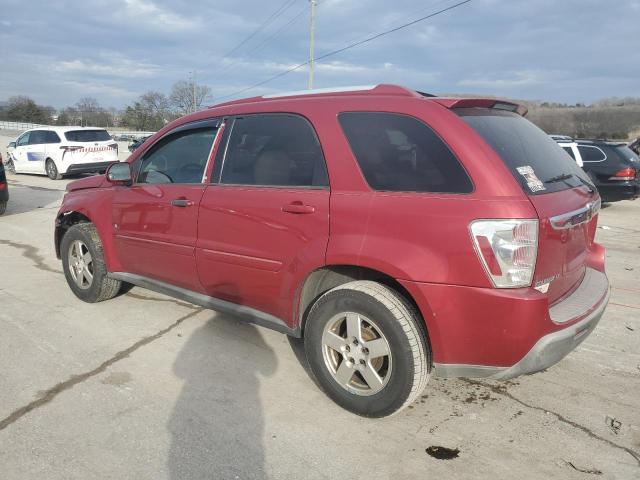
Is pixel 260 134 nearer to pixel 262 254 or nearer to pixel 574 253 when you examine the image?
→ pixel 262 254

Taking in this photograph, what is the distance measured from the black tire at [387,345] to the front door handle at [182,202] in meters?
1.30

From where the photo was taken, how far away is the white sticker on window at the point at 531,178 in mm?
2512

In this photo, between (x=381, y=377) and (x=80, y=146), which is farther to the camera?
(x=80, y=146)

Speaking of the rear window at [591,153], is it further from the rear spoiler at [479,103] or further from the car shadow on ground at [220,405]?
the car shadow on ground at [220,405]

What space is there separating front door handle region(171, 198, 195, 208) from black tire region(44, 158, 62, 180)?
1491 cm

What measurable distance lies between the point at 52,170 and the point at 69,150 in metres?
1.20

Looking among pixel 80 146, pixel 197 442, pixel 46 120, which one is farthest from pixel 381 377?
pixel 46 120

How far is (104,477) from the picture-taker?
93.5 inches

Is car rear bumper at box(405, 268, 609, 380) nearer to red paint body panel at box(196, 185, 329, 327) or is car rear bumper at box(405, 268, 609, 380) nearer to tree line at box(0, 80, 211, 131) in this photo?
red paint body panel at box(196, 185, 329, 327)

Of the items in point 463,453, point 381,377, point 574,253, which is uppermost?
point 574,253

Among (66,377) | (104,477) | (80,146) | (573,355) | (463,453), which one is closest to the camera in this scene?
(104,477)

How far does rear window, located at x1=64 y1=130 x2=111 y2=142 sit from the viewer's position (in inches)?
633

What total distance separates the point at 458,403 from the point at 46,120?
81.2 meters

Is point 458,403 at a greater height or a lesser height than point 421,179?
lesser
